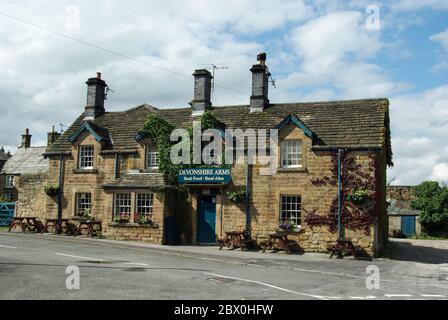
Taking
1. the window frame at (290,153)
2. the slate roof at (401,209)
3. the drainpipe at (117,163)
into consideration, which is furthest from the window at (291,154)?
the slate roof at (401,209)

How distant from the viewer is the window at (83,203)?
26.1 metres

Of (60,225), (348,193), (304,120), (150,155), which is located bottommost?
(60,225)

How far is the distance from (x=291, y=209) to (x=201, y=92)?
8.40 meters

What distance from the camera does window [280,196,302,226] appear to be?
22219 mm

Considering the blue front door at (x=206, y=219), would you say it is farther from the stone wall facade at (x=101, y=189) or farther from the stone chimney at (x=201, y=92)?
the stone chimney at (x=201, y=92)

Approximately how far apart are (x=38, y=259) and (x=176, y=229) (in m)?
8.98

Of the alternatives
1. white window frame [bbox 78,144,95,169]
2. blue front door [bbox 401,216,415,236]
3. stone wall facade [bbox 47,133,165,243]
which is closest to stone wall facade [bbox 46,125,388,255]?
stone wall facade [bbox 47,133,165,243]

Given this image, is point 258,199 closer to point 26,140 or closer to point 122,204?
point 122,204

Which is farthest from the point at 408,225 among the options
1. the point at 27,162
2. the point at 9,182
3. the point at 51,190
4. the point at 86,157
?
the point at 9,182

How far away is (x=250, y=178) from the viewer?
75.2 feet

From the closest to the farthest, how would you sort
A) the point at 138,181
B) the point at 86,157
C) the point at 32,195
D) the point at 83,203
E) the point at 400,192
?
the point at 138,181, the point at 83,203, the point at 86,157, the point at 32,195, the point at 400,192

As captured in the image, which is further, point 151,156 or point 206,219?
point 151,156

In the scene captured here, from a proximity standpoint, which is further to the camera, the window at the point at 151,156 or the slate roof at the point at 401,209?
the slate roof at the point at 401,209

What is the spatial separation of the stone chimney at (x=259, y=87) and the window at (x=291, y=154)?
141 inches
